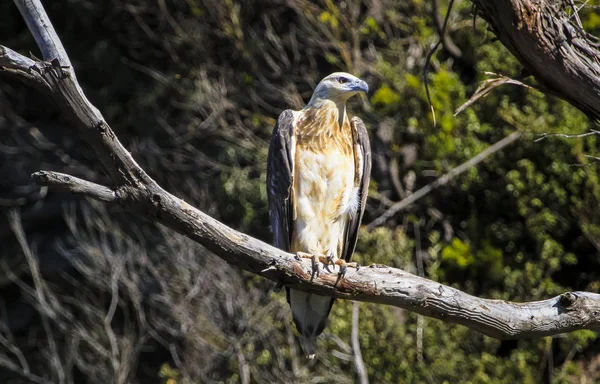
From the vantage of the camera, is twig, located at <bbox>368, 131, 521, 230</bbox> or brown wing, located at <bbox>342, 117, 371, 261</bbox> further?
twig, located at <bbox>368, 131, 521, 230</bbox>

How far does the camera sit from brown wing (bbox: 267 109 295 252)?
4.82 metres

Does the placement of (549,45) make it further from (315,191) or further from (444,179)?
(444,179)

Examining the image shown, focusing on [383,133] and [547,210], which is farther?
[383,133]

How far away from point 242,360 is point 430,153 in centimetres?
237

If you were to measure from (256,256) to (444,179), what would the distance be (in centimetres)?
442

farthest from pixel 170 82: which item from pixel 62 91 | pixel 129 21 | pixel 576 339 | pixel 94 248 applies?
pixel 62 91

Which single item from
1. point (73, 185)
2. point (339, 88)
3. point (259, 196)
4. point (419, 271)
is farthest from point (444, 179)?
point (73, 185)

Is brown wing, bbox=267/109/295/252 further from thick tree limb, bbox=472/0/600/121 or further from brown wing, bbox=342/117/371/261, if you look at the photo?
thick tree limb, bbox=472/0/600/121

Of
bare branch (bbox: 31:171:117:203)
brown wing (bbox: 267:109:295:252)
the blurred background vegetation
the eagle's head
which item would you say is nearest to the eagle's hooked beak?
the eagle's head

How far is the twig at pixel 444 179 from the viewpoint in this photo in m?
7.15

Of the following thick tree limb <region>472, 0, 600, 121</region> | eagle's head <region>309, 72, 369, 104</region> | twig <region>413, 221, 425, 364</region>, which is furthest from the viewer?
twig <region>413, 221, 425, 364</region>

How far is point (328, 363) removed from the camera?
673cm

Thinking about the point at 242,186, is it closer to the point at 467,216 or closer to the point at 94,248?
the point at 94,248

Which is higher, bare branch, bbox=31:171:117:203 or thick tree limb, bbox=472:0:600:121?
thick tree limb, bbox=472:0:600:121
